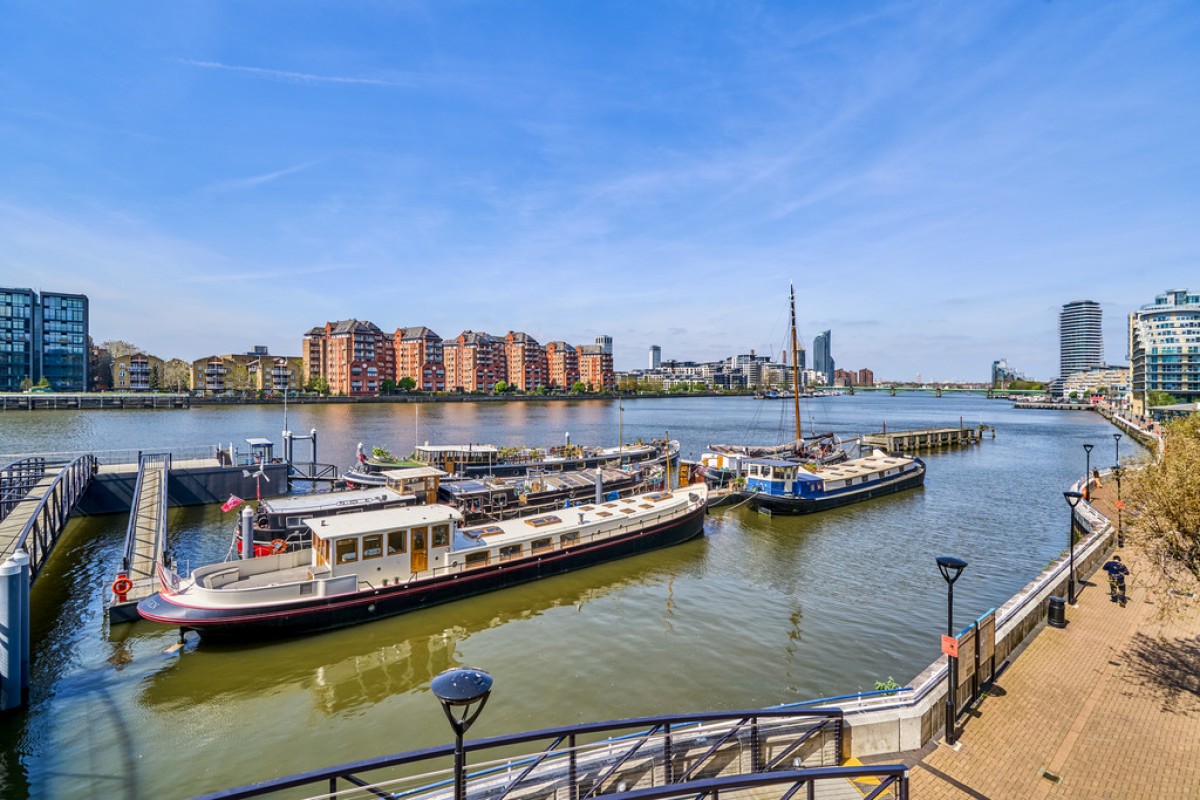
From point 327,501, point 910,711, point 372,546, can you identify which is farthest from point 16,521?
point 910,711

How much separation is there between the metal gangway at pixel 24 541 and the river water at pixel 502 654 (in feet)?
4.69

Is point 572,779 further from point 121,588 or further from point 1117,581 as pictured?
point 121,588

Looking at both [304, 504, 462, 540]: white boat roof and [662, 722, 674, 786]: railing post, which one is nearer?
[662, 722, 674, 786]: railing post

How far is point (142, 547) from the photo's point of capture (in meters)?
26.9

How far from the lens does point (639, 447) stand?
208 ft

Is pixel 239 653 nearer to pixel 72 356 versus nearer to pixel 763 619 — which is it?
pixel 763 619

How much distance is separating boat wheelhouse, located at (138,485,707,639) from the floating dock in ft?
239

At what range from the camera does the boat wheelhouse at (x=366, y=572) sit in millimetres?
19977

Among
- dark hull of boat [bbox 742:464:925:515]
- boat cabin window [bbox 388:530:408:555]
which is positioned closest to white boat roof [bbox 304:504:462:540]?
boat cabin window [bbox 388:530:408:555]

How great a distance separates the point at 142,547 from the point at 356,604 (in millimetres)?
13539

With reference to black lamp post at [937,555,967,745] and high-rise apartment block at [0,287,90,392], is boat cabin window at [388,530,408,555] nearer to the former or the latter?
black lamp post at [937,555,967,745]

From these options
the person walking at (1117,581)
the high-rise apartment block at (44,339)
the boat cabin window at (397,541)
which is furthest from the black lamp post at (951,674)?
the high-rise apartment block at (44,339)

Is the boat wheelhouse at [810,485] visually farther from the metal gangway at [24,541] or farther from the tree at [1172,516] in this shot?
the metal gangway at [24,541]

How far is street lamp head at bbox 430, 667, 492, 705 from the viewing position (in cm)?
553
